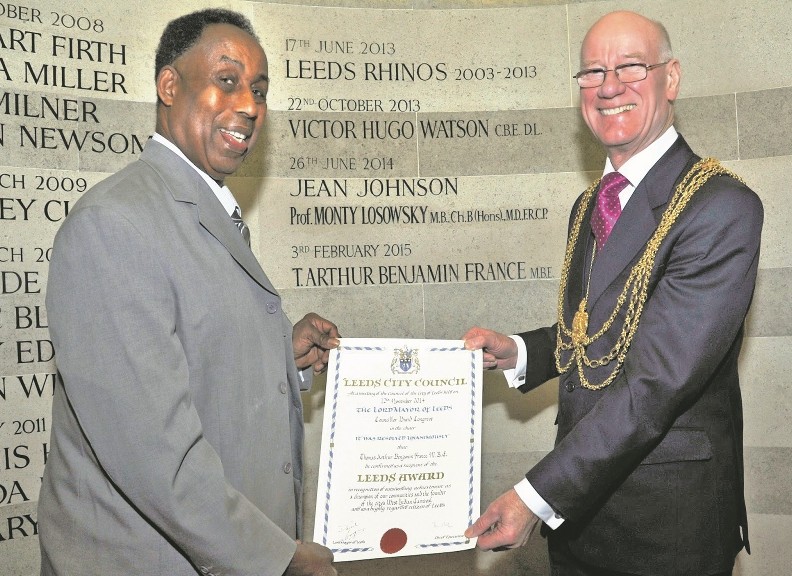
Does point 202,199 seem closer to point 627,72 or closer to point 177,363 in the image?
point 177,363

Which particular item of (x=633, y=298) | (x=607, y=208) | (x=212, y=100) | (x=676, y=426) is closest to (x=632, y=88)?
(x=607, y=208)

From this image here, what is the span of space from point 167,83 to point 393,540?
1.74 meters

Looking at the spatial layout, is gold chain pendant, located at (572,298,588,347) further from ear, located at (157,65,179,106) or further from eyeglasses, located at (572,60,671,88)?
ear, located at (157,65,179,106)

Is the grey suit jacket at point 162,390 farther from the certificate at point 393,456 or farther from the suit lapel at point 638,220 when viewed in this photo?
the suit lapel at point 638,220

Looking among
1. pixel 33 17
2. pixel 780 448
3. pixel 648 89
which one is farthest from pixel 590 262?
pixel 33 17

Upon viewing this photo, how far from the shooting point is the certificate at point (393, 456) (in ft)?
9.11

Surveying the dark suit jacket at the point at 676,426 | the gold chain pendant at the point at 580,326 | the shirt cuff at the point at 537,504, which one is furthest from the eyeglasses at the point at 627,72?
the shirt cuff at the point at 537,504

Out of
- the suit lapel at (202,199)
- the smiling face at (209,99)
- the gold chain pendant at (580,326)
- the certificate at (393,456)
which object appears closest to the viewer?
the suit lapel at (202,199)

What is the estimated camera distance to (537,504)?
245 cm

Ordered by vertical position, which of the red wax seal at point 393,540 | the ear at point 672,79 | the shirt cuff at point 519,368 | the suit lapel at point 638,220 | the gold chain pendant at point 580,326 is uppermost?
the ear at point 672,79

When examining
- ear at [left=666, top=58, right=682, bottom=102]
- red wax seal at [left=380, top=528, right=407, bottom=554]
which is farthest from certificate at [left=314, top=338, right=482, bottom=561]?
ear at [left=666, top=58, right=682, bottom=102]

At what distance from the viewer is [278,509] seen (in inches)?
87.7

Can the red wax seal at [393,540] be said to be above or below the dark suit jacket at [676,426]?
below

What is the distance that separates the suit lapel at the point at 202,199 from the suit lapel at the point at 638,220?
115cm
